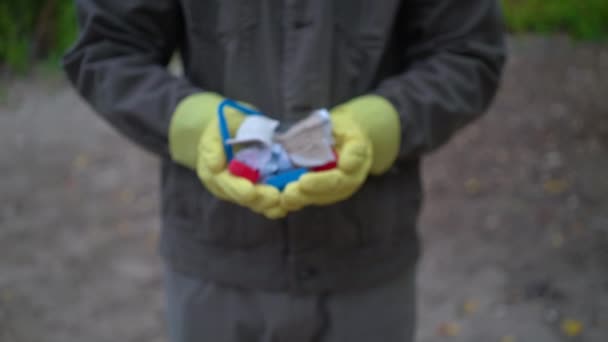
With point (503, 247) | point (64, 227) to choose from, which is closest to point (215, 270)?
point (503, 247)

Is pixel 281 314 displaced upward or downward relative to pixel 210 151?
downward

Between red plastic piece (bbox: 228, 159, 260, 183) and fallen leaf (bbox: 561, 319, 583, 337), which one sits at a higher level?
red plastic piece (bbox: 228, 159, 260, 183)

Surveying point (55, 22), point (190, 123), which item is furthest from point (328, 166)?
point (55, 22)

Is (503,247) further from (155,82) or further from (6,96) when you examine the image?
(6,96)

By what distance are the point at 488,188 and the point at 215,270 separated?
8.12 feet

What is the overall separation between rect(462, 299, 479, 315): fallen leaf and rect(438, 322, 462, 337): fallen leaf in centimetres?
9

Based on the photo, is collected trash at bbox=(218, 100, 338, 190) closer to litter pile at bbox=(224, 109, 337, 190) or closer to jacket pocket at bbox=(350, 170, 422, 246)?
litter pile at bbox=(224, 109, 337, 190)

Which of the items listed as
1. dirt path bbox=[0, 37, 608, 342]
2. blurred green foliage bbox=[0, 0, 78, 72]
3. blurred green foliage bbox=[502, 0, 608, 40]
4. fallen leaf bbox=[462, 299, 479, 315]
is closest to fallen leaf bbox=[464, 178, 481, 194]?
dirt path bbox=[0, 37, 608, 342]

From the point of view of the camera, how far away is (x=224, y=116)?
110 cm

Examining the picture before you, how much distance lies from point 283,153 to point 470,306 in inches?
73.3

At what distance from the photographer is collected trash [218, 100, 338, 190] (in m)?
Result: 1.03

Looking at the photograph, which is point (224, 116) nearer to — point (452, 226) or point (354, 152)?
point (354, 152)

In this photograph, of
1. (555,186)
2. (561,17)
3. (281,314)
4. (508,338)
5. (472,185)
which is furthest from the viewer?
(561,17)

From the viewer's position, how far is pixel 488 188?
11.3 feet
